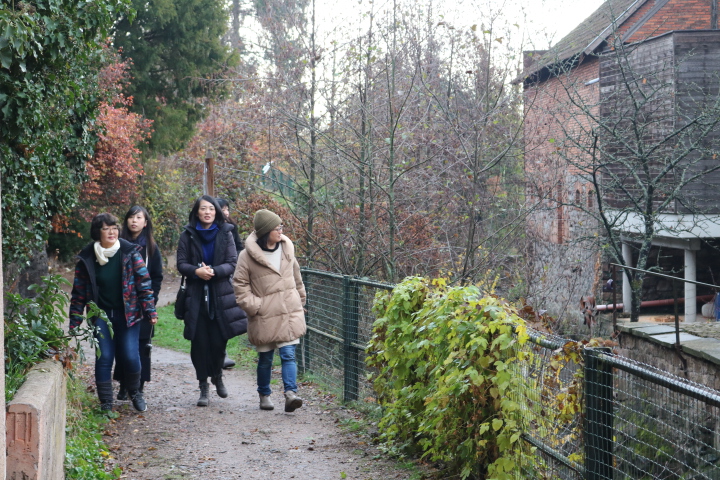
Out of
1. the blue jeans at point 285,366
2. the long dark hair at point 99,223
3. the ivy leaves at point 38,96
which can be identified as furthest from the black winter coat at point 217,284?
the ivy leaves at point 38,96

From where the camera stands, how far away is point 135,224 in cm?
719

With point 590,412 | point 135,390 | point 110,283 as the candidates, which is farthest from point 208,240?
point 590,412

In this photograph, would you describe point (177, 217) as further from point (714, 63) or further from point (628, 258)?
point (714, 63)

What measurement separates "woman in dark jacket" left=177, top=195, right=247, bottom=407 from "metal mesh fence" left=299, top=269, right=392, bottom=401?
1.03 meters

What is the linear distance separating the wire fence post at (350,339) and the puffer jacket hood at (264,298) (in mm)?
632

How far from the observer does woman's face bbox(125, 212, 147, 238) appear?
23.6 feet

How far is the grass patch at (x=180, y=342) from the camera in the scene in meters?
10.6

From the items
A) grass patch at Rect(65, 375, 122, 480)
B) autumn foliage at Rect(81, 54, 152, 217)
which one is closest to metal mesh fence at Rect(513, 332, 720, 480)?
grass patch at Rect(65, 375, 122, 480)

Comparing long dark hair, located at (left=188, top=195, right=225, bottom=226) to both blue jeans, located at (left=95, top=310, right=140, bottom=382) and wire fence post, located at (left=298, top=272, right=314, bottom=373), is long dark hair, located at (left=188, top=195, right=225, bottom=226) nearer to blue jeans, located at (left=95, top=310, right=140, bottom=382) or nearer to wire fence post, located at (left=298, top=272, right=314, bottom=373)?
blue jeans, located at (left=95, top=310, right=140, bottom=382)

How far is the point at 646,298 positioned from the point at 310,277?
13.9m

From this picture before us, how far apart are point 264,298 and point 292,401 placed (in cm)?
95

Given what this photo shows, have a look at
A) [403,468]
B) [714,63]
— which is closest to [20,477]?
[403,468]

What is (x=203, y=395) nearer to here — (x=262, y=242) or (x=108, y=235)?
(x=262, y=242)

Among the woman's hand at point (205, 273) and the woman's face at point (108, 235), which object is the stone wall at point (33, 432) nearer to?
the woman's face at point (108, 235)
